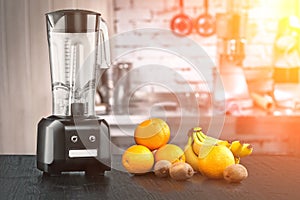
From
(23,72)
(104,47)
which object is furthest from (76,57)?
(23,72)

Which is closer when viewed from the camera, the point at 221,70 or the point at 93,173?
the point at 93,173

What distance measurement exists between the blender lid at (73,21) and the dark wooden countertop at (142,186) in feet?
1.35

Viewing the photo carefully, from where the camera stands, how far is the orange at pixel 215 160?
1.49 meters

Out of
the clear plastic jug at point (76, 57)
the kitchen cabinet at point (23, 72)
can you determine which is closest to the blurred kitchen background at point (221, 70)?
the kitchen cabinet at point (23, 72)

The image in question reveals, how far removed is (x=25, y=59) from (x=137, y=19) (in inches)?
50.7

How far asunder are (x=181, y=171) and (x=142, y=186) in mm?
111

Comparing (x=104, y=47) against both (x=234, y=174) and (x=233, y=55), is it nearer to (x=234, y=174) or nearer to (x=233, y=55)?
(x=234, y=174)

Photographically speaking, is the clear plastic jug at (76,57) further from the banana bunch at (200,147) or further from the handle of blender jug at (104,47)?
the banana bunch at (200,147)

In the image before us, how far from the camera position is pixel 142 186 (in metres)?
1.44

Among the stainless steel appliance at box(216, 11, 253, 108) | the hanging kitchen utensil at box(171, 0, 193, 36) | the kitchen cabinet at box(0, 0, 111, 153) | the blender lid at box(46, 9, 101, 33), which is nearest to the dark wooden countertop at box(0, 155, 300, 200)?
the blender lid at box(46, 9, 101, 33)

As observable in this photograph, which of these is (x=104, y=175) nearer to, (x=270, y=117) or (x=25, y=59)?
(x=25, y=59)

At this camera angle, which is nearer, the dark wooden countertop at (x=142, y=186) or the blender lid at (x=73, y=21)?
the dark wooden countertop at (x=142, y=186)

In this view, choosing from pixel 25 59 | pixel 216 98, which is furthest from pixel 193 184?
pixel 216 98

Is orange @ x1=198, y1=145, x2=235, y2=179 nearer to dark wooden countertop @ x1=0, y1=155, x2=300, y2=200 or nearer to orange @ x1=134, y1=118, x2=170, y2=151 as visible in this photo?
dark wooden countertop @ x1=0, y1=155, x2=300, y2=200
